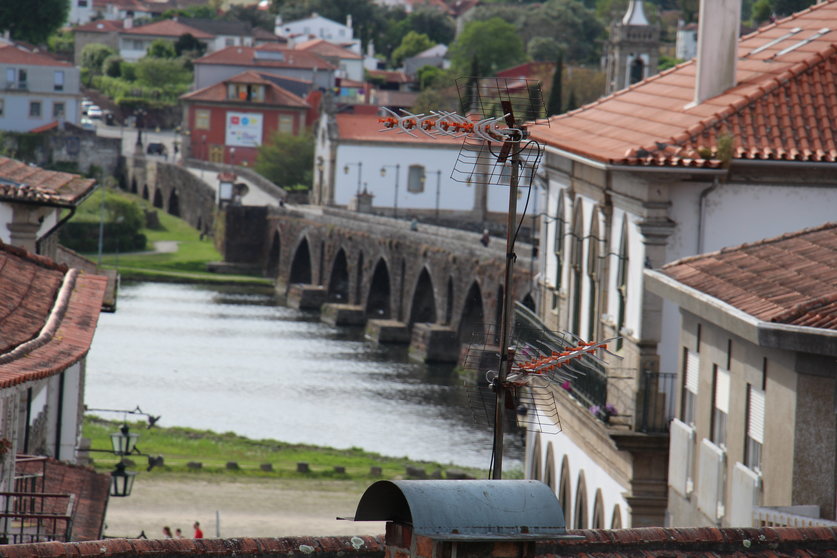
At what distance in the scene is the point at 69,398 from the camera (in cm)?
2631

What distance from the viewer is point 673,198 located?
21.4m

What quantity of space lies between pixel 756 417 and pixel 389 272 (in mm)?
75018

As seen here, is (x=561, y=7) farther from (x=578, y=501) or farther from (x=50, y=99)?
(x=578, y=501)

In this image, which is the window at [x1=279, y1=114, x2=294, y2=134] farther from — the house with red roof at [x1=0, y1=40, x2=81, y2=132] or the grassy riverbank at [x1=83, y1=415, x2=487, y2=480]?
the grassy riverbank at [x1=83, y1=415, x2=487, y2=480]

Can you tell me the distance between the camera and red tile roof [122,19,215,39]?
581ft

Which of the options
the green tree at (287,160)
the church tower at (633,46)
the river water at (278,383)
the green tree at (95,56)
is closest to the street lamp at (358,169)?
the green tree at (287,160)

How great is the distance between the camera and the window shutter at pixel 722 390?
17.4 metres

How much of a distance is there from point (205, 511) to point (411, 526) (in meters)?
29.8

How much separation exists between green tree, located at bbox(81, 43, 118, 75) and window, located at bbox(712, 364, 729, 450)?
162 metres

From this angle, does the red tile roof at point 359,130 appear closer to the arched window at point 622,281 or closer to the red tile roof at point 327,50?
the red tile roof at point 327,50

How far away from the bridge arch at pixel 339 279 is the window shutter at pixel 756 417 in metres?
81.4

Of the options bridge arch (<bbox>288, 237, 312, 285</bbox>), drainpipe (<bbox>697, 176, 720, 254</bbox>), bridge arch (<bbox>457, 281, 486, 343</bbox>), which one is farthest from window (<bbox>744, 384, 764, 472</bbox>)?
bridge arch (<bbox>288, 237, 312, 285</bbox>)

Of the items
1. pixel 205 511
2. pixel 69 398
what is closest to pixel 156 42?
pixel 205 511

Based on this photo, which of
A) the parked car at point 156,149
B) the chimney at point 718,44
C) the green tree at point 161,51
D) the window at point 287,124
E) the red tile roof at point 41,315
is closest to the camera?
the red tile roof at point 41,315
